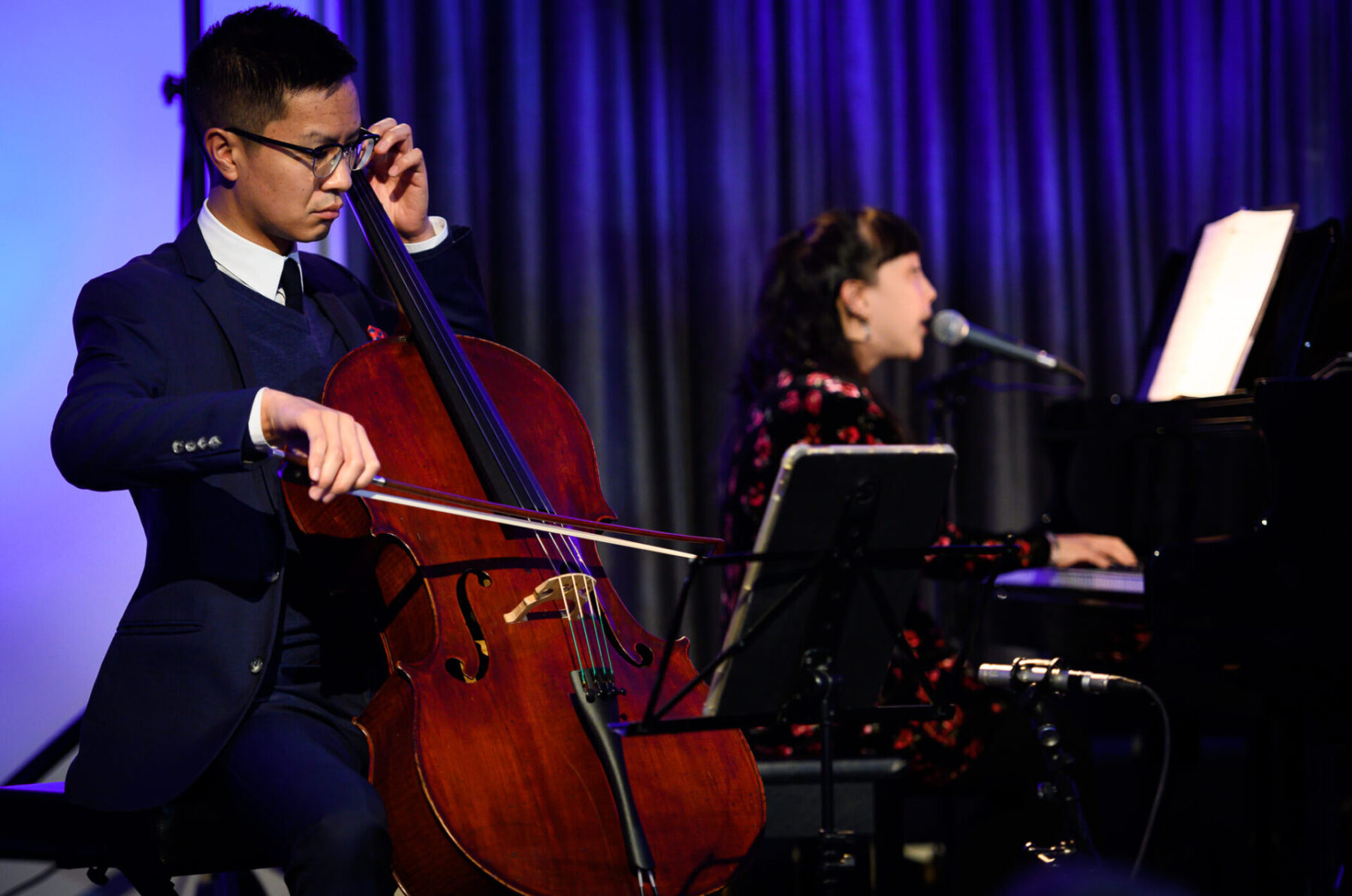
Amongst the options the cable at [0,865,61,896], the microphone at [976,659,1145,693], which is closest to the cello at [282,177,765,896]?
the microphone at [976,659,1145,693]

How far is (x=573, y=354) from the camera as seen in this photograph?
337 centimetres

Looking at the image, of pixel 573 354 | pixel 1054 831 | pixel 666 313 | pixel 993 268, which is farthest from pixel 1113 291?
pixel 1054 831

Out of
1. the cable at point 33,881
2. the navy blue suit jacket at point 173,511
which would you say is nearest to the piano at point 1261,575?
the navy blue suit jacket at point 173,511

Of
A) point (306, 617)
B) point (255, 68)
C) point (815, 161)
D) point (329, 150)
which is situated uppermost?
point (815, 161)

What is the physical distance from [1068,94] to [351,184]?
9.59 ft

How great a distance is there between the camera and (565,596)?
1.40 m

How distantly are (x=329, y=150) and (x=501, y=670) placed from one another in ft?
2.37

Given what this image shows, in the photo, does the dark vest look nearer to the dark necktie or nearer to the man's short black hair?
the dark necktie

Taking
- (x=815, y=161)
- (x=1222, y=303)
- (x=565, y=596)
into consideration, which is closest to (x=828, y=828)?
(x=565, y=596)

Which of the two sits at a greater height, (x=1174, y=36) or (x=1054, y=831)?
(x=1174, y=36)

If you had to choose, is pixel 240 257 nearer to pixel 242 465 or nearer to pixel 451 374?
pixel 451 374

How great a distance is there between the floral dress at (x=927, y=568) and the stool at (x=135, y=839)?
0.98 metres

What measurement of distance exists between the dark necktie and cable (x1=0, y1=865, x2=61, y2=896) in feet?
4.09

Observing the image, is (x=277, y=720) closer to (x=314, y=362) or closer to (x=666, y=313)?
(x=314, y=362)
